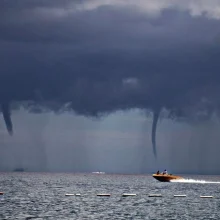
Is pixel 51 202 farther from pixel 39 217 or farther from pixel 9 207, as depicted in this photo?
pixel 39 217

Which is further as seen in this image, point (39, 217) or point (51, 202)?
point (51, 202)

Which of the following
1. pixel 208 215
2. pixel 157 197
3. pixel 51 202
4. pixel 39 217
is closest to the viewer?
pixel 39 217

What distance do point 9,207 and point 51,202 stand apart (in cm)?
1793

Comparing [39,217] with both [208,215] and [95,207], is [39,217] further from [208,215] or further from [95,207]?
[208,215]

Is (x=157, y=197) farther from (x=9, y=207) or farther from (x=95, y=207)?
(x=9, y=207)

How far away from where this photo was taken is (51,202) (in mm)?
141125

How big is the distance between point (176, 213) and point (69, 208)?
2128 centimetres

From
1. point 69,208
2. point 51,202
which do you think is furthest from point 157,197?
point 69,208

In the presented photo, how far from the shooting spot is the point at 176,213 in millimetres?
117812

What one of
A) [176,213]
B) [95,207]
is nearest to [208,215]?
[176,213]

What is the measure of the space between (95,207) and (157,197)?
4313cm

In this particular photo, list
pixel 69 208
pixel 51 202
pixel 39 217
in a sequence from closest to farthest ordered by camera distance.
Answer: pixel 39 217, pixel 69 208, pixel 51 202

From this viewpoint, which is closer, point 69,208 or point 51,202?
point 69,208

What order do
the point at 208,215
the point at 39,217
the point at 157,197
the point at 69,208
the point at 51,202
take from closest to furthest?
the point at 39,217, the point at 208,215, the point at 69,208, the point at 51,202, the point at 157,197
